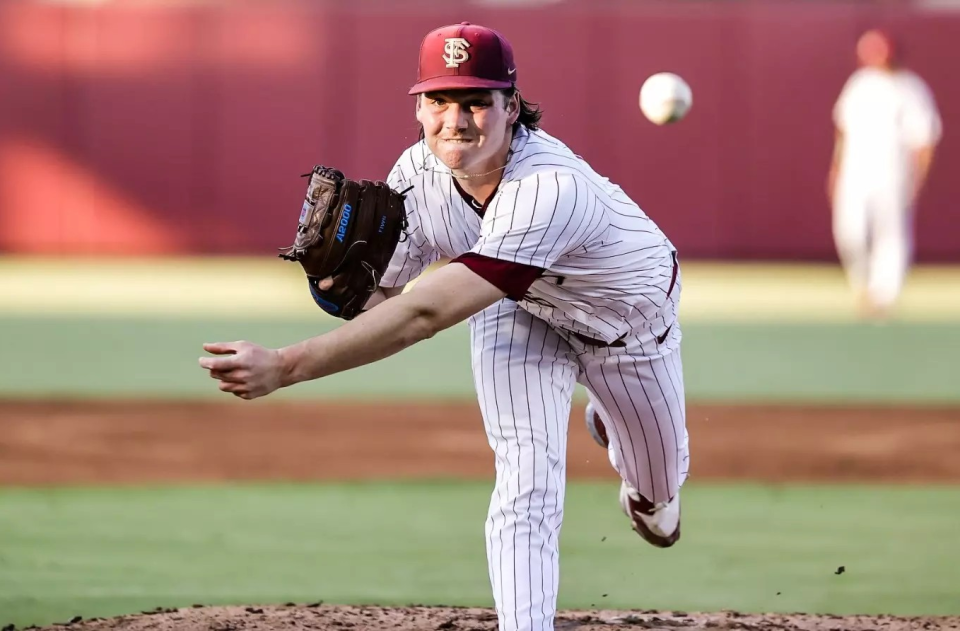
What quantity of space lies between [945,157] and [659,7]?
3.82m

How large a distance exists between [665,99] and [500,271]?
1181 millimetres

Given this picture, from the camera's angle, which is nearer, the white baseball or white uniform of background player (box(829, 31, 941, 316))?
the white baseball

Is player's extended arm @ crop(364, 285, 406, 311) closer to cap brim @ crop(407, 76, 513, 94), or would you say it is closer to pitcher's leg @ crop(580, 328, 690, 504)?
pitcher's leg @ crop(580, 328, 690, 504)

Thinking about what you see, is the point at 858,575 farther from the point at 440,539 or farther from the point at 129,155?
the point at 129,155

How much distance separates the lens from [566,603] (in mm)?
4578

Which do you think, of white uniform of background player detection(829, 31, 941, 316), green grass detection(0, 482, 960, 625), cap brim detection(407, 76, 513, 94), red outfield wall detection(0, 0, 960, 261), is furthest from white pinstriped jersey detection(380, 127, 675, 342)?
red outfield wall detection(0, 0, 960, 261)

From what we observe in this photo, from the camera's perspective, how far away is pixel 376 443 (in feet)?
24.5

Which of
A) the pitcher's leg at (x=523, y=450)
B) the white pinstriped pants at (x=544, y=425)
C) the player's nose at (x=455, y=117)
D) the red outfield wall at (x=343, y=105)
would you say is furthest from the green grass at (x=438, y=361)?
the player's nose at (x=455, y=117)

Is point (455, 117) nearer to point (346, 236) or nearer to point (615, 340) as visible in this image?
point (346, 236)

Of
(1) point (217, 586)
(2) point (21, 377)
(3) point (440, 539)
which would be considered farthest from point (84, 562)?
(2) point (21, 377)

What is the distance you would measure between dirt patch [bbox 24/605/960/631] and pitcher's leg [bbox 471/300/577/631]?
1.48ft

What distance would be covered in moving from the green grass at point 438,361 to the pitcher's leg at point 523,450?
5064mm

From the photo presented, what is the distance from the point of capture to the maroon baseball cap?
346cm

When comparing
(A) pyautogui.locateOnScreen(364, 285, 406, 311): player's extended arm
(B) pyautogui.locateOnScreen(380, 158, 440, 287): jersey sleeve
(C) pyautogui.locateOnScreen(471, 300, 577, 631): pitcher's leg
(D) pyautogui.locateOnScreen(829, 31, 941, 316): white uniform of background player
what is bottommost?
(C) pyautogui.locateOnScreen(471, 300, 577, 631): pitcher's leg
